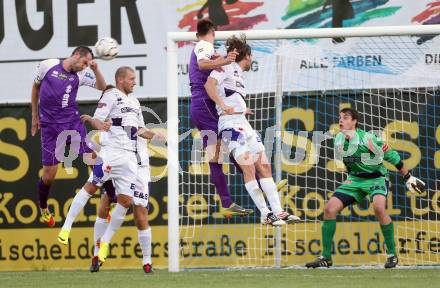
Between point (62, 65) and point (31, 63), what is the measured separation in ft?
4.30

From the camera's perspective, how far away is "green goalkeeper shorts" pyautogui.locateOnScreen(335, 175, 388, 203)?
10586 mm

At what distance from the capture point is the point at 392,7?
38.5ft

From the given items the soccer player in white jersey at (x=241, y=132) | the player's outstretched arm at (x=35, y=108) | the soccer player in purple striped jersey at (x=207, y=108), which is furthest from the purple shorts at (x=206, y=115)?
the player's outstretched arm at (x=35, y=108)

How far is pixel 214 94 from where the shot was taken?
387 inches

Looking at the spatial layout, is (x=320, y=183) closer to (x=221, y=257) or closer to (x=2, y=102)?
(x=221, y=257)

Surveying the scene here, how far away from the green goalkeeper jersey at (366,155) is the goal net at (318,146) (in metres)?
1.32

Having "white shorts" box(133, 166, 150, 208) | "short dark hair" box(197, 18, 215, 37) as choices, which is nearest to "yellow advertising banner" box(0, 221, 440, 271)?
"white shorts" box(133, 166, 150, 208)

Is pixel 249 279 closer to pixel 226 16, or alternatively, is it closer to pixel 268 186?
pixel 268 186

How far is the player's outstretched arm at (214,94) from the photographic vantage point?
9734 millimetres

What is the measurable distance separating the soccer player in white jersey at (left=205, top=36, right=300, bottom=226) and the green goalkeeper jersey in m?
1.02

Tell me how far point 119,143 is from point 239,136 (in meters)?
1.21

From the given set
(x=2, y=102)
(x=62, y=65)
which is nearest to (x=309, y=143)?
(x=62, y=65)

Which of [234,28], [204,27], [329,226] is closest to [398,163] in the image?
[329,226]

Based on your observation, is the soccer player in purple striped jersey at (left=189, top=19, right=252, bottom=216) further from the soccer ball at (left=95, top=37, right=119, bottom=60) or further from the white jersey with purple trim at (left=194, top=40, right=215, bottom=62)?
the soccer ball at (left=95, top=37, right=119, bottom=60)
